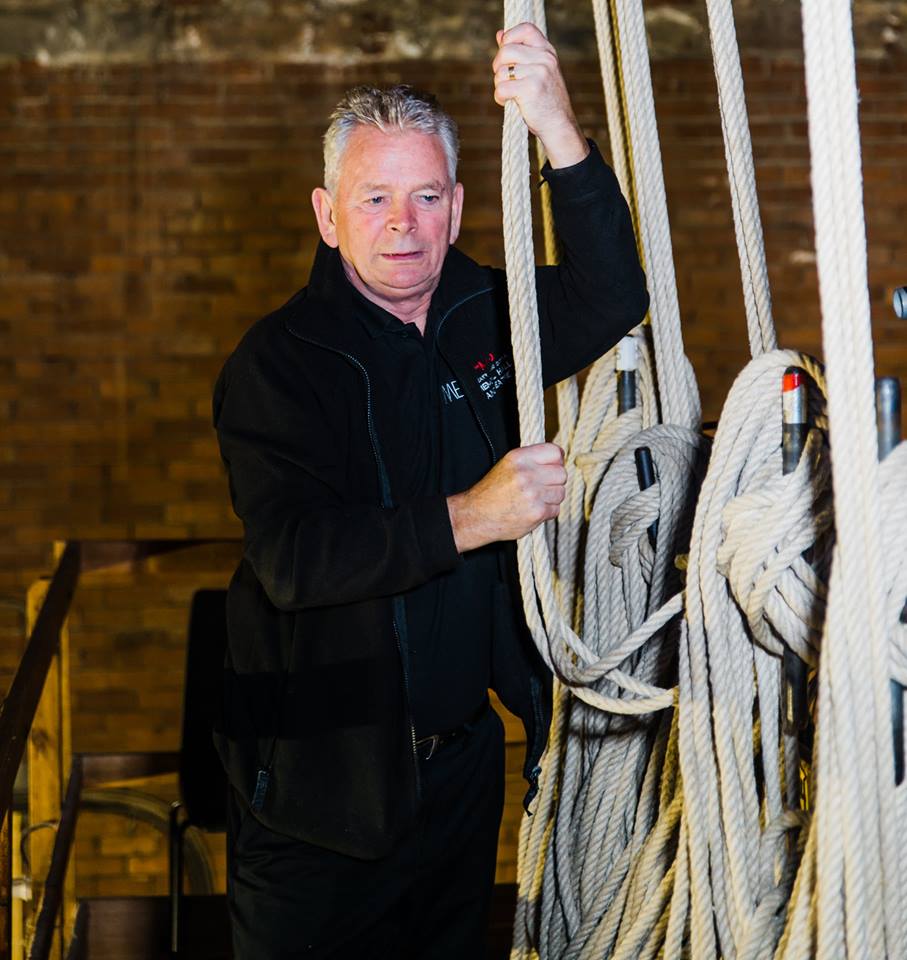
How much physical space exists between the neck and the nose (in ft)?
0.31

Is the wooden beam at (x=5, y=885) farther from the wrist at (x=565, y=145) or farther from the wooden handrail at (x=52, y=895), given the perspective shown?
the wrist at (x=565, y=145)

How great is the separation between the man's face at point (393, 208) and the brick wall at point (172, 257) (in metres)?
2.34

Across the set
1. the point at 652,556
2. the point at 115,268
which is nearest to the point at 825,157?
the point at 652,556

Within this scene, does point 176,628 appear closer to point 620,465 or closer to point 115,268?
point 115,268

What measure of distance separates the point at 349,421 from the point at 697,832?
2.04 ft

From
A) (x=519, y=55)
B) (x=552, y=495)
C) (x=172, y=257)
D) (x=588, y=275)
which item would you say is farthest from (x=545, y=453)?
(x=172, y=257)

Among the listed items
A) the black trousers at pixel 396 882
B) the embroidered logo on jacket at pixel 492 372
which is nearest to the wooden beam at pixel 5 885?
the black trousers at pixel 396 882

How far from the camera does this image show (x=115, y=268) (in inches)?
153

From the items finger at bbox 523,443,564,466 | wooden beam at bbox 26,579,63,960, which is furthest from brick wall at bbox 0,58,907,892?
finger at bbox 523,443,564,466

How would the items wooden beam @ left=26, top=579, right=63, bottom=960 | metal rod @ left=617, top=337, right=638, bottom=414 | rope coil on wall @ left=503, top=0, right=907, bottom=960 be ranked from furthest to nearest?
wooden beam @ left=26, top=579, right=63, bottom=960 → metal rod @ left=617, top=337, right=638, bottom=414 → rope coil on wall @ left=503, top=0, right=907, bottom=960

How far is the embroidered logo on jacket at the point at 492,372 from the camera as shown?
5.60 ft

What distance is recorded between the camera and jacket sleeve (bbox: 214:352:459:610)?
144 centimetres

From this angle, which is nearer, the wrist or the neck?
the wrist

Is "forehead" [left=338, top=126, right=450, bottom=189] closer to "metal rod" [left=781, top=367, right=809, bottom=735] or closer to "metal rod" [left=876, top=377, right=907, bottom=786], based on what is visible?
"metal rod" [left=781, top=367, right=809, bottom=735]
